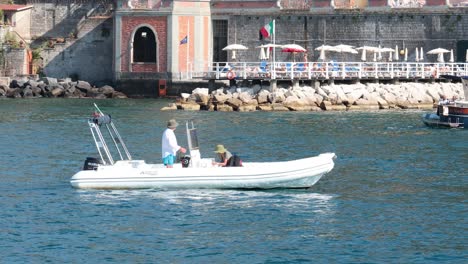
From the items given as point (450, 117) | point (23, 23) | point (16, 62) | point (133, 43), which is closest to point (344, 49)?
point (133, 43)

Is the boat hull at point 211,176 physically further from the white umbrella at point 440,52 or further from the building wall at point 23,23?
the building wall at point 23,23

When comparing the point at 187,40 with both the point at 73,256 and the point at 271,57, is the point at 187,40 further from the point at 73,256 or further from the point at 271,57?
the point at 73,256

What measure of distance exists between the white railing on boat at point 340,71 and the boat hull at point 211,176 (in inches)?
1336

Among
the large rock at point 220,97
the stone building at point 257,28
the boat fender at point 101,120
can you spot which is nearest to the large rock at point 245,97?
the large rock at point 220,97

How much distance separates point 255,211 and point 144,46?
51.7 metres

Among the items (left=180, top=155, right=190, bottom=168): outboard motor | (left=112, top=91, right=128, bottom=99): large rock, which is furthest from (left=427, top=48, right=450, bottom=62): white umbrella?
(left=180, top=155, right=190, bottom=168): outboard motor

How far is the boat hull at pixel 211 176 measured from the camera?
32.3 m

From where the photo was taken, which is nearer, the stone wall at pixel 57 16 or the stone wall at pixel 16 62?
the stone wall at pixel 16 62

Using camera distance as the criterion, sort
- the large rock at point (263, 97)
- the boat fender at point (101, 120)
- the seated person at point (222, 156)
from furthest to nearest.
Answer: the large rock at point (263, 97) < the boat fender at point (101, 120) < the seated person at point (222, 156)

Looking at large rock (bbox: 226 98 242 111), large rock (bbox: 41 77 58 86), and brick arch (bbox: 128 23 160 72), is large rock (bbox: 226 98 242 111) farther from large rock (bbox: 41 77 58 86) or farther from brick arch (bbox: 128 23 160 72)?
large rock (bbox: 41 77 58 86)

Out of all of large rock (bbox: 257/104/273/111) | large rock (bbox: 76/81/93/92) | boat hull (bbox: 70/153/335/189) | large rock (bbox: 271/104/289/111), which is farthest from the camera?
large rock (bbox: 76/81/93/92)

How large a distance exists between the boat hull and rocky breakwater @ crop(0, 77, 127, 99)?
46557 mm

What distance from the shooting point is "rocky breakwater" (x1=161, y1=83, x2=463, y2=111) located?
6539 centimetres

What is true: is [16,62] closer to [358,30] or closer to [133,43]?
[133,43]
